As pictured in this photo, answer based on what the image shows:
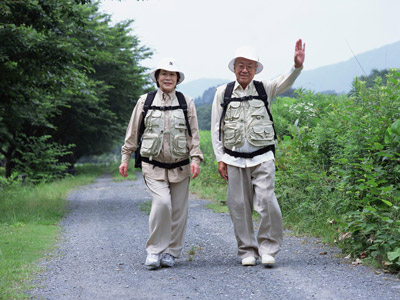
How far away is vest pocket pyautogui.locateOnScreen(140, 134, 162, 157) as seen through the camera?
5.98 metres

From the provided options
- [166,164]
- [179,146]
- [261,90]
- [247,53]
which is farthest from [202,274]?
[247,53]

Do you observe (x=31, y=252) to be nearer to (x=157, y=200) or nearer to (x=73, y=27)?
(x=157, y=200)

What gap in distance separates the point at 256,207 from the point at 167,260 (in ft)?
3.55

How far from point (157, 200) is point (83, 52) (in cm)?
711

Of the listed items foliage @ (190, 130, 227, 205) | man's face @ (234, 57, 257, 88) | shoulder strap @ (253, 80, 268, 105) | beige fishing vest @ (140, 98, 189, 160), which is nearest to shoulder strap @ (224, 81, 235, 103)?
man's face @ (234, 57, 257, 88)

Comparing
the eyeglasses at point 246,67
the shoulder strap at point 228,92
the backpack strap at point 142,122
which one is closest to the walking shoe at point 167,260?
the backpack strap at point 142,122

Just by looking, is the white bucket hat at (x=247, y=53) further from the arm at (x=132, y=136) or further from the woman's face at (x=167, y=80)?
the arm at (x=132, y=136)

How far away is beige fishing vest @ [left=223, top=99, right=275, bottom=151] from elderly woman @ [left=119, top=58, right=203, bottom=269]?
0.48m

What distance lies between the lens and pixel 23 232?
29.9 ft

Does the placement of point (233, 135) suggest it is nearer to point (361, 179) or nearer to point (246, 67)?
point (246, 67)

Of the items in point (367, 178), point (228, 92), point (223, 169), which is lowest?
point (367, 178)

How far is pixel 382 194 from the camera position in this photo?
5.51 meters

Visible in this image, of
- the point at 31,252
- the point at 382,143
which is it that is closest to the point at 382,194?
the point at 382,143

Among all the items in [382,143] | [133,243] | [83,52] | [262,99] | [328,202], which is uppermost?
[83,52]
